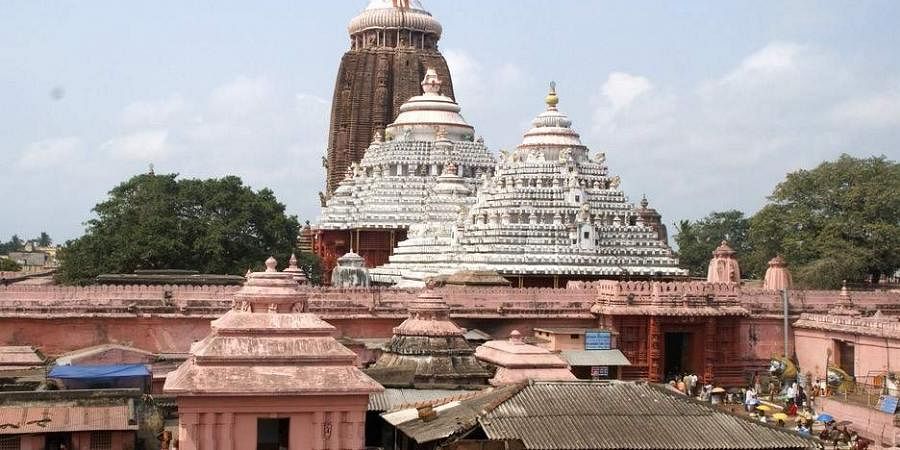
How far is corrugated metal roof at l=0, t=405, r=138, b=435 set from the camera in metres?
23.5

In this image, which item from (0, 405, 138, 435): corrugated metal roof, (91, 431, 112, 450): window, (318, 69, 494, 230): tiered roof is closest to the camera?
(0, 405, 138, 435): corrugated metal roof

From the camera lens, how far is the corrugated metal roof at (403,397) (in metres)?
26.2

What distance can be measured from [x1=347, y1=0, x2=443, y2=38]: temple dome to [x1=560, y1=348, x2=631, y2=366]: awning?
40283 millimetres

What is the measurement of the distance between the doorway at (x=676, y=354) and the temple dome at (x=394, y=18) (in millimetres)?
37786

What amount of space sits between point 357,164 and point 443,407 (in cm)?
4510

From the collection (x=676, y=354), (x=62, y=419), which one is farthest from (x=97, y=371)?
(x=676, y=354)

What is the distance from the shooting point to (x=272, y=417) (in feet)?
70.9

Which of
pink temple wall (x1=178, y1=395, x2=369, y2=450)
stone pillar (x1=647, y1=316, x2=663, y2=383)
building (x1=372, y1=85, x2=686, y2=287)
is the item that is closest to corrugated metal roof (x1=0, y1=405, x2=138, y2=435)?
pink temple wall (x1=178, y1=395, x2=369, y2=450)

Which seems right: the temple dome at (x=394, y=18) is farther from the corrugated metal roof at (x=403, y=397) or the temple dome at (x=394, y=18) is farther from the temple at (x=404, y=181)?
the corrugated metal roof at (x=403, y=397)

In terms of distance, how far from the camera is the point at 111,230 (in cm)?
5166

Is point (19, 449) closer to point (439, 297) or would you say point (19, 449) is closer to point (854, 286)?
point (439, 297)

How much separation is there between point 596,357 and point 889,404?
951 centimetres

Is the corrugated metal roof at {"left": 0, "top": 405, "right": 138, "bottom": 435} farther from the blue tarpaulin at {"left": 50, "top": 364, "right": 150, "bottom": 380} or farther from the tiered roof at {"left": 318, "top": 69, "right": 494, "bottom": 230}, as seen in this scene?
the tiered roof at {"left": 318, "top": 69, "right": 494, "bottom": 230}

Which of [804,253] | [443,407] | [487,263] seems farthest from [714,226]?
[443,407]
